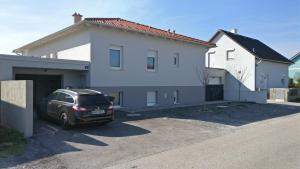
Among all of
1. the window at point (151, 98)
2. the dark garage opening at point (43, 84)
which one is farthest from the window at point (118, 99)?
the dark garage opening at point (43, 84)

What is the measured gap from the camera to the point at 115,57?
708 inches

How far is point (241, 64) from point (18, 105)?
957 inches

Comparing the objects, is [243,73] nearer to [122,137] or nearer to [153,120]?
[153,120]

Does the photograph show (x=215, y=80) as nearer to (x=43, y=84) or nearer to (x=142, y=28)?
(x=142, y=28)

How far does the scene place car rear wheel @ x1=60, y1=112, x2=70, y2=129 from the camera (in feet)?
37.4

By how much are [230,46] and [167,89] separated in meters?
13.2

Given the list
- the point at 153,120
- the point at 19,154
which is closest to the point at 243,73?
the point at 153,120

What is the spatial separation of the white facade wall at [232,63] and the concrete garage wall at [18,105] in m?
22.4

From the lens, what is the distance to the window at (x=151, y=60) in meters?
20.2

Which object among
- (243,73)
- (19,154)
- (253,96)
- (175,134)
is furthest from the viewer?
(243,73)

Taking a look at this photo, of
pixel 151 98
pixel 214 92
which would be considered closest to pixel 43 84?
pixel 151 98

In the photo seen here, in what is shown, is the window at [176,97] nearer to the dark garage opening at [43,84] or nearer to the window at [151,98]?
the window at [151,98]

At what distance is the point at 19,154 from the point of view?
8023 millimetres

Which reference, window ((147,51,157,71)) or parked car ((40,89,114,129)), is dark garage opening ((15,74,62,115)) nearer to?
parked car ((40,89,114,129))
